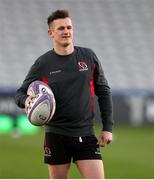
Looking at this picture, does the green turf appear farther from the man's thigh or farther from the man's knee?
the man's thigh

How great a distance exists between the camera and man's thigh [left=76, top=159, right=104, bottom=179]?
270 inches

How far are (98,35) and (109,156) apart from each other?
13579 mm

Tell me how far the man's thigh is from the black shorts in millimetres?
49

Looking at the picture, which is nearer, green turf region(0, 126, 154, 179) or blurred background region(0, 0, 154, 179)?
green turf region(0, 126, 154, 179)

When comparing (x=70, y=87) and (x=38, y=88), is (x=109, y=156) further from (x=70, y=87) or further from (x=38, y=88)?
(x=38, y=88)

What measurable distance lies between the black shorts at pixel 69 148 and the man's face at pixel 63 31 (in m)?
0.95

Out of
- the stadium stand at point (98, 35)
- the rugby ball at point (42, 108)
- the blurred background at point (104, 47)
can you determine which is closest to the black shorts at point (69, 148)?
the rugby ball at point (42, 108)

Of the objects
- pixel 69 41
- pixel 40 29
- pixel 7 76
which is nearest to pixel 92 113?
pixel 69 41

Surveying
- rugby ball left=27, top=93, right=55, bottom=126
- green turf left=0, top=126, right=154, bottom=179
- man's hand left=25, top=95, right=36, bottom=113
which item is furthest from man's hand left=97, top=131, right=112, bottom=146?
green turf left=0, top=126, right=154, bottom=179

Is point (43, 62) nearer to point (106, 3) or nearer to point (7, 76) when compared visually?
point (7, 76)

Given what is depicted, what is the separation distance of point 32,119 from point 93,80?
0.78m

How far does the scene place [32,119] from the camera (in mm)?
6898

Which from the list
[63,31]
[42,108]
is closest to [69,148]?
[42,108]

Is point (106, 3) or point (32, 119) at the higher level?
point (106, 3)
